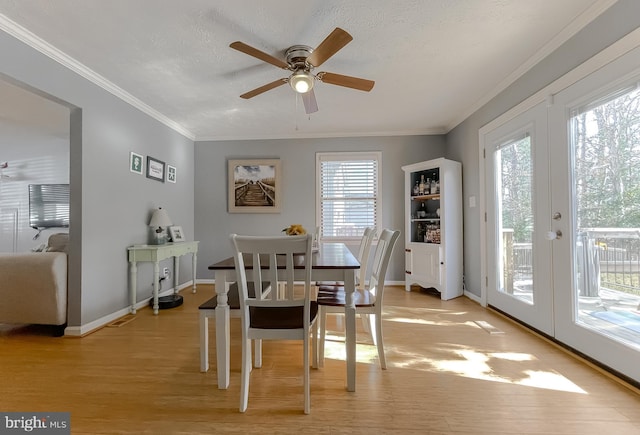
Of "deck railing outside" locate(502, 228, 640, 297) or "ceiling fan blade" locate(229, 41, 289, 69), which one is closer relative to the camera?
"deck railing outside" locate(502, 228, 640, 297)

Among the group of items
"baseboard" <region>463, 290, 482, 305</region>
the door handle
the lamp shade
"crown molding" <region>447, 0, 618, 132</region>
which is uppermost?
"crown molding" <region>447, 0, 618, 132</region>

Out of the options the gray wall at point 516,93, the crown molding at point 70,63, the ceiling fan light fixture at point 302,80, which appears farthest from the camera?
the ceiling fan light fixture at point 302,80

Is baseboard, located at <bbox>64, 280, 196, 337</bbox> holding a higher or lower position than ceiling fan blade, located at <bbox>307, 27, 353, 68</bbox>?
lower

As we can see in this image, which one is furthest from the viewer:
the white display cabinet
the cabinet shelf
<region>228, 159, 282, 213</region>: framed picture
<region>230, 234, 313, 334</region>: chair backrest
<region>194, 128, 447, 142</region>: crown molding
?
<region>228, 159, 282, 213</region>: framed picture

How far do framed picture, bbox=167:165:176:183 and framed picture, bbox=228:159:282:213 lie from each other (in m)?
0.82

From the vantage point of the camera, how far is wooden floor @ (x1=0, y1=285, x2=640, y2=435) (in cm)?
138

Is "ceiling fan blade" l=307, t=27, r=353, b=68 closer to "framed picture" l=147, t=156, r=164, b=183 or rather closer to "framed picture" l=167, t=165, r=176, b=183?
"framed picture" l=147, t=156, r=164, b=183

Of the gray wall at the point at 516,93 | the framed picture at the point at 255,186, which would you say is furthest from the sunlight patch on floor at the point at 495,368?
the framed picture at the point at 255,186

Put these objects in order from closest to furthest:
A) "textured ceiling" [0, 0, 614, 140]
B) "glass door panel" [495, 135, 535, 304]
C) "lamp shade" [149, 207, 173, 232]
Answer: "textured ceiling" [0, 0, 614, 140], "glass door panel" [495, 135, 535, 304], "lamp shade" [149, 207, 173, 232]

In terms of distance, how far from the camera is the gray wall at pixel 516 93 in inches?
67.9

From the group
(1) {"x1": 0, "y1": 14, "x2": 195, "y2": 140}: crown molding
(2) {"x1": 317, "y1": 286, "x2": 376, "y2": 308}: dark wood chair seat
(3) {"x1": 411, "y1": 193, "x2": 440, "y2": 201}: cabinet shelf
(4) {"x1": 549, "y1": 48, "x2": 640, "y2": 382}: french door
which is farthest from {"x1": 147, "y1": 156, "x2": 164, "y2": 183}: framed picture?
(4) {"x1": 549, "y1": 48, "x2": 640, "y2": 382}: french door

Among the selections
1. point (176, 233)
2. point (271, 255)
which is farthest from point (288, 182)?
point (271, 255)

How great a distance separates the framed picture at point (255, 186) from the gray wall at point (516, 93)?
106 inches

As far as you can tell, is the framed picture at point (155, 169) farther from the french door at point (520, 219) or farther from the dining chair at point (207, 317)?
the french door at point (520, 219)
